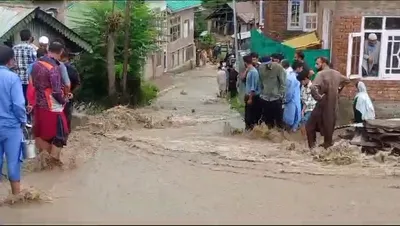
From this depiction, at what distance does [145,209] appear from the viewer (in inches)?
251

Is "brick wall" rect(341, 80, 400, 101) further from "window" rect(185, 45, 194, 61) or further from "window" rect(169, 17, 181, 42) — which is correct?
"window" rect(185, 45, 194, 61)

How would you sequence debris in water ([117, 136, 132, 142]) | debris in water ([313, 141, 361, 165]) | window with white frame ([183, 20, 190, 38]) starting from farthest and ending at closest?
window with white frame ([183, 20, 190, 38]) < debris in water ([117, 136, 132, 142]) < debris in water ([313, 141, 361, 165])

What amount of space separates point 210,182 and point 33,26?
24.2 feet

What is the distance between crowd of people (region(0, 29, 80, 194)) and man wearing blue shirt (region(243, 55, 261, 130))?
3.33m

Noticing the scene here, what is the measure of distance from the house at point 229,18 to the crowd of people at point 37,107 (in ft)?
117

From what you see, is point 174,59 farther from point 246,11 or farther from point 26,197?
point 26,197

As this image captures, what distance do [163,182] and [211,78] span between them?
32.7 m

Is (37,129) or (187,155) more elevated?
(37,129)

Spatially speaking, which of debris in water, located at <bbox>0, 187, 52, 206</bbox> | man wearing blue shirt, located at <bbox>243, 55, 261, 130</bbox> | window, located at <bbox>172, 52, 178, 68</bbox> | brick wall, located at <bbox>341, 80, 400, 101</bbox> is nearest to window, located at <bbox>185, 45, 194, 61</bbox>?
window, located at <bbox>172, 52, 178, 68</bbox>

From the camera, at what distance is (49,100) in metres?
7.49

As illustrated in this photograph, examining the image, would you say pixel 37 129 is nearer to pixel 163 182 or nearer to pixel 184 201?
pixel 163 182

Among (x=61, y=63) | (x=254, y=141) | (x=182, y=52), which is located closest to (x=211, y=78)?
(x=182, y=52)

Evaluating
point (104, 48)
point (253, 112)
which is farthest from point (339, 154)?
point (104, 48)

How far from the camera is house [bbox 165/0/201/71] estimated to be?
136 feet
